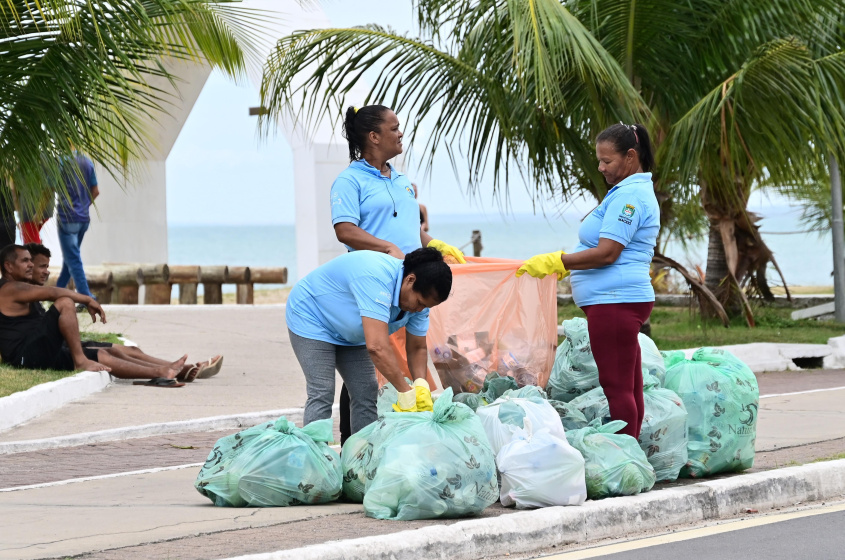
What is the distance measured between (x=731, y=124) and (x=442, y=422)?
Result: 7.20 m

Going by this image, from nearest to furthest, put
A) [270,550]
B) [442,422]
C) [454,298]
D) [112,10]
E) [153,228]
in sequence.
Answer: [270,550] → [442,422] → [454,298] → [112,10] → [153,228]

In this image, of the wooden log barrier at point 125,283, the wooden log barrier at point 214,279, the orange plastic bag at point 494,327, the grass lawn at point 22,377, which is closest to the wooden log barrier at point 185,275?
the wooden log barrier at point 214,279

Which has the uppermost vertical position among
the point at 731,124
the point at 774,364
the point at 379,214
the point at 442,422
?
the point at 731,124

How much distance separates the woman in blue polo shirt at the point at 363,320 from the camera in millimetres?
5102

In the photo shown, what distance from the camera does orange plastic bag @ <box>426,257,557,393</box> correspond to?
6188 mm

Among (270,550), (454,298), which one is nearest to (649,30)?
(454,298)

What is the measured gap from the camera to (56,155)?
918cm

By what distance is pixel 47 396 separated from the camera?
8984 millimetres

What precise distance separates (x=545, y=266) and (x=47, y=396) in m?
4.84

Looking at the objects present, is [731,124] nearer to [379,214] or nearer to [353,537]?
[379,214]

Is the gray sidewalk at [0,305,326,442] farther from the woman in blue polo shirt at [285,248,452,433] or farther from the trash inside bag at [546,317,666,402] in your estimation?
the trash inside bag at [546,317,666,402]

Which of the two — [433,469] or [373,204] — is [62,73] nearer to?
[373,204]

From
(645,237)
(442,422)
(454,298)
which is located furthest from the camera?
(454,298)

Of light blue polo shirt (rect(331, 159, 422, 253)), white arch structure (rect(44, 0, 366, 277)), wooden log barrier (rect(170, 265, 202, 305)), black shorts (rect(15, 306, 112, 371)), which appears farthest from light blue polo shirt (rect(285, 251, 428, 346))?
wooden log barrier (rect(170, 265, 202, 305))
